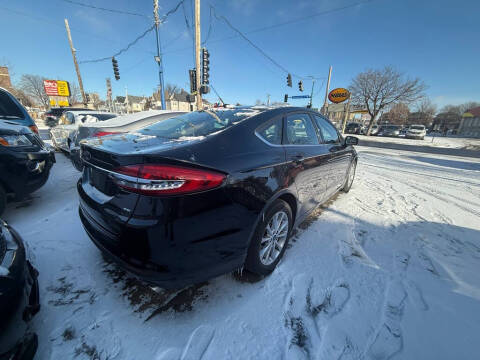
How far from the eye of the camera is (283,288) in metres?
1.85

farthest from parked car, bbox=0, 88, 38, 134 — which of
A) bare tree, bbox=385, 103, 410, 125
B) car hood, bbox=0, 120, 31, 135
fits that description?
bare tree, bbox=385, 103, 410, 125

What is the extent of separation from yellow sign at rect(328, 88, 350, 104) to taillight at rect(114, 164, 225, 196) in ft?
93.8

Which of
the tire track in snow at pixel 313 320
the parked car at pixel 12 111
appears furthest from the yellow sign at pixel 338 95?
the parked car at pixel 12 111

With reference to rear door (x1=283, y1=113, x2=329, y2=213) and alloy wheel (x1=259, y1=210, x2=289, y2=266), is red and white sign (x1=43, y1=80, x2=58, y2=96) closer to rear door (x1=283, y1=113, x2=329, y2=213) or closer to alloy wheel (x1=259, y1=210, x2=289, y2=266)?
rear door (x1=283, y1=113, x2=329, y2=213)

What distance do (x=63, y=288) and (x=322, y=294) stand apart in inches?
88.5

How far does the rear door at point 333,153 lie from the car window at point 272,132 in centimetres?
107

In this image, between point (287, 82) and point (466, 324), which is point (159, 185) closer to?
point (466, 324)

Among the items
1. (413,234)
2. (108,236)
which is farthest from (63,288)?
(413,234)

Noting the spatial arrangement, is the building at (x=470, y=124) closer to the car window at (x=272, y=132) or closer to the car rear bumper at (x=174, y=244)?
the car window at (x=272, y=132)

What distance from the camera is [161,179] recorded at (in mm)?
1208

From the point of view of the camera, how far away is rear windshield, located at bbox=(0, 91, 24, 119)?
335 cm

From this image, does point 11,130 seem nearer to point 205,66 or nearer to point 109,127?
point 109,127

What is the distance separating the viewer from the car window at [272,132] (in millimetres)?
1841

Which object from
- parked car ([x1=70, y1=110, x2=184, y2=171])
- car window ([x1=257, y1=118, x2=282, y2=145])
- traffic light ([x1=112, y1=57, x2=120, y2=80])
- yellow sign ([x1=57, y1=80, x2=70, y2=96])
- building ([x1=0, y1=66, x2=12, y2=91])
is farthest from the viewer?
building ([x1=0, y1=66, x2=12, y2=91])
